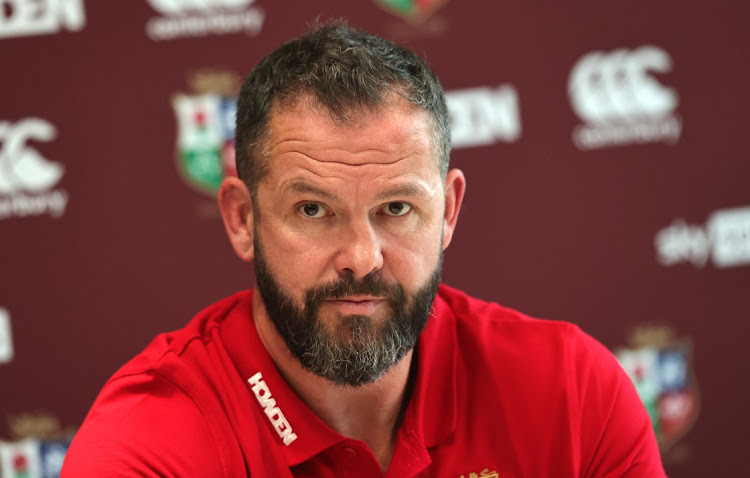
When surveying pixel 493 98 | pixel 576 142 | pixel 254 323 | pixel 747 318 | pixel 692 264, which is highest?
pixel 493 98

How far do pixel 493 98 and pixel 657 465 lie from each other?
1491 millimetres

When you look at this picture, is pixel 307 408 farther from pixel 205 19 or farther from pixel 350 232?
pixel 205 19

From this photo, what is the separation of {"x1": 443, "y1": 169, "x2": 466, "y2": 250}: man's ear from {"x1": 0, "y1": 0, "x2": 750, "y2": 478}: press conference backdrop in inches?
45.2

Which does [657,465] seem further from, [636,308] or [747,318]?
[747,318]

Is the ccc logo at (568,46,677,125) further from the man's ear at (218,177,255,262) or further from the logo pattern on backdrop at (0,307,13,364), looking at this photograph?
the logo pattern on backdrop at (0,307,13,364)

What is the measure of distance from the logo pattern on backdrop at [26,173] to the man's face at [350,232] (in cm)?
143

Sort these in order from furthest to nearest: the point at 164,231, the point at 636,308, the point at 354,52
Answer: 1. the point at 636,308
2. the point at 164,231
3. the point at 354,52

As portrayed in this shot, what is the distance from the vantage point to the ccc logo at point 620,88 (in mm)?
2807

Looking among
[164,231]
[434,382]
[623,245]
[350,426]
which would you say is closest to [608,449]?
[434,382]

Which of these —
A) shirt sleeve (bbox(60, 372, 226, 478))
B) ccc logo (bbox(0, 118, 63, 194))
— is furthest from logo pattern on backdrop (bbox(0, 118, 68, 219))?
shirt sleeve (bbox(60, 372, 226, 478))

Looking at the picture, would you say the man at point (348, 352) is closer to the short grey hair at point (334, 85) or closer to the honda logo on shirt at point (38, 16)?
the short grey hair at point (334, 85)

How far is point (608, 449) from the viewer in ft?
5.09

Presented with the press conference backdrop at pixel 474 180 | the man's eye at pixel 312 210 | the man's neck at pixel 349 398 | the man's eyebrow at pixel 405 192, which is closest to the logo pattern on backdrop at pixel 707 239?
the press conference backdrop at pixel 474 180

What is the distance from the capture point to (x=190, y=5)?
2.68 meters
